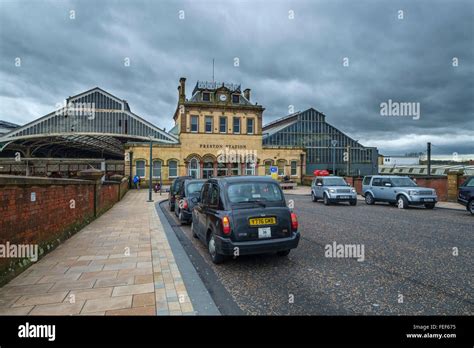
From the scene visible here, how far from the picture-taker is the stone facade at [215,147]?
34.1 metres

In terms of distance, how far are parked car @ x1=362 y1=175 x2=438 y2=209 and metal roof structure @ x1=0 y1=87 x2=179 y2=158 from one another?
81.9 feet

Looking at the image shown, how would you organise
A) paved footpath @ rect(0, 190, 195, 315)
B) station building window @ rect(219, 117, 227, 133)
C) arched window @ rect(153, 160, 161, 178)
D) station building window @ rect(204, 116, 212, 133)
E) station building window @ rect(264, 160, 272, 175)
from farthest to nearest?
station building window @ rect(264, 160, 272, 175)
station building window @ rect(219, 117, 227, 133)
station building window @ rect(204, 116, 212, 133)
arched window @ rect(153, 160, 161, 178)
paved footpath @ rect(0, 190, 195, 315)

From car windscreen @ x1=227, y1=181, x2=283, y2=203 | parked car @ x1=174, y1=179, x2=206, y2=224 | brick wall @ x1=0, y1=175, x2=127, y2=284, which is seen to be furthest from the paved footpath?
parked car @ x1=174, y1=179, x2=206, y2=224

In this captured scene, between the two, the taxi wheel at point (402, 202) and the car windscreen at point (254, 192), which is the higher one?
the car windscreen at point (254, 192)

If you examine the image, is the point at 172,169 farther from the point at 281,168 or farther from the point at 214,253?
the point at 214,253

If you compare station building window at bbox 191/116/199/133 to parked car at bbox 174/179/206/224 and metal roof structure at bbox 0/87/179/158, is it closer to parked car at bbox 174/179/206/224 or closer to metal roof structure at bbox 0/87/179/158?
metal roof structure at bbox 0/87/179/158

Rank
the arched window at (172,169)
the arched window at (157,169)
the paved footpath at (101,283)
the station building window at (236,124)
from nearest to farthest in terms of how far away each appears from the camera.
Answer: the paved footpath at (101,283) < the arched window at (157,169) < the arched window at (172,169) < the station building window at (236,124)

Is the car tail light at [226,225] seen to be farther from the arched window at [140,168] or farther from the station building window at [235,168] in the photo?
the station building window at [235,168]

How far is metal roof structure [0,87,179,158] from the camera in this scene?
3388 cm

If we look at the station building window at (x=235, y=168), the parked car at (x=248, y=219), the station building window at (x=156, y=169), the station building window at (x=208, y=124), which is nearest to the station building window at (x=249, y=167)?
the station building window at (x=235, y=168)

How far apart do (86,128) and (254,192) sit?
37799 mm

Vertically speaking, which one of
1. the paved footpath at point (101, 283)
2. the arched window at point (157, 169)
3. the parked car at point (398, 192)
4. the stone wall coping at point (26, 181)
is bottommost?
the paved footpath at point (101, 283)

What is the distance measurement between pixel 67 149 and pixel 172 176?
24.0 m
